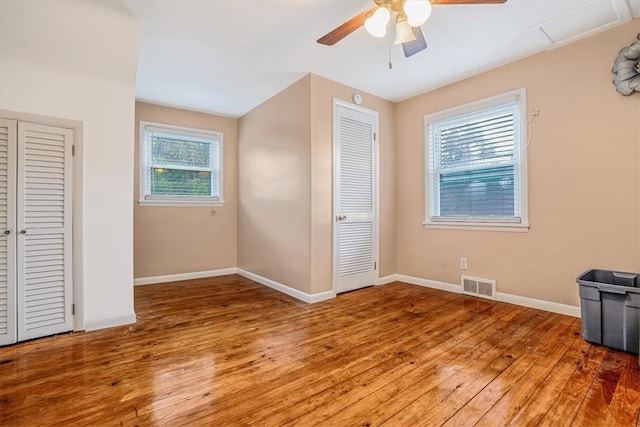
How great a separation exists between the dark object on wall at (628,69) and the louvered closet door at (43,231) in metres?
4.68

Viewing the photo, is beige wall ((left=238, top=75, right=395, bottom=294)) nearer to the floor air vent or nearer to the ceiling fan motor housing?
the floor air vent

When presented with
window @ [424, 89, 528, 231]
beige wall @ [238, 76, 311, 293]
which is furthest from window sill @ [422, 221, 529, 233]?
beige wall @ [238, 76, 311, 293]

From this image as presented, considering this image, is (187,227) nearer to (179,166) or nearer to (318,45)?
(179,166)

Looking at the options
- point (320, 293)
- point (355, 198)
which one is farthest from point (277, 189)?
point (320, 293)

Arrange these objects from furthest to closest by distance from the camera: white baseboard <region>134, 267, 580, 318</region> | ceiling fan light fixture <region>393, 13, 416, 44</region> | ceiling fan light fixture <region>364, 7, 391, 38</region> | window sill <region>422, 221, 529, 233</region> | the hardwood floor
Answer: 1. window sill <region>422, 221, 529, 233</region>
2. white baseboard <region>134, 267, 580, 318</region>
3. ceiling fan light fixture <region>393, 13, 416, 44</region>
4. ceiling fan light fixture <region>364, 7, 391, 38</region>
5. the hardwood floor

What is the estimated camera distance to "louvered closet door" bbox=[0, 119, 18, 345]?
2330 millimetres

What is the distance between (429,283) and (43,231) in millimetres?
4111

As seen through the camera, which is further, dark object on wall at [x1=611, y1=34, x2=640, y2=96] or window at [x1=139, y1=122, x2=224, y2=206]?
window at [x1=139, y1=122, x2=224, y2=206]

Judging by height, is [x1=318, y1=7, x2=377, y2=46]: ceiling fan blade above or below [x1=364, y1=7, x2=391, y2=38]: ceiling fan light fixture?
above

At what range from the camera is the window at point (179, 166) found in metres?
4.41

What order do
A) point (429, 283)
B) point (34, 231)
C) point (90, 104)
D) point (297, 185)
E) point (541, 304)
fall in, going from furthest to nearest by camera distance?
point (429, 283), point (297, 185), point (541, 304), point (90, 104), point (34, 231)

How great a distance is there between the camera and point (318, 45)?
2875 mm

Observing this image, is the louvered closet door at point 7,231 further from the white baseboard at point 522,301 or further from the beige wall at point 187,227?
the white baseboard at point 522,301

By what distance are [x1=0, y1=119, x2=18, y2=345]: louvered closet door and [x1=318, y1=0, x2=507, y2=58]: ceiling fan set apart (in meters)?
2.53
